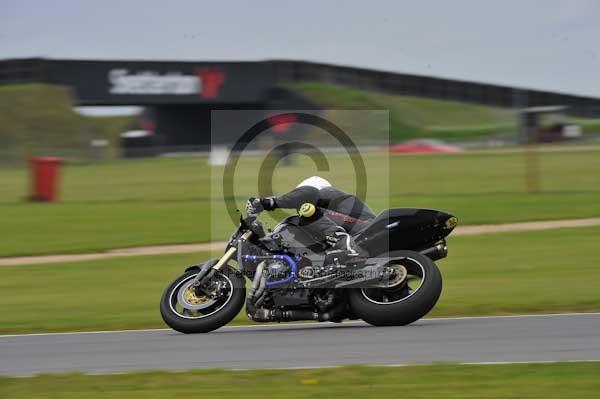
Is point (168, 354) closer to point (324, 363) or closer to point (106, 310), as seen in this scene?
point (324, 363)

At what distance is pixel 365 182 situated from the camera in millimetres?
12352

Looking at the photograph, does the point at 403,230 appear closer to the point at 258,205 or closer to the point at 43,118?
the point at 258,205

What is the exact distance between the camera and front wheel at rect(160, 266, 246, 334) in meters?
9.75

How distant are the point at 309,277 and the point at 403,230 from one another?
3.20ft

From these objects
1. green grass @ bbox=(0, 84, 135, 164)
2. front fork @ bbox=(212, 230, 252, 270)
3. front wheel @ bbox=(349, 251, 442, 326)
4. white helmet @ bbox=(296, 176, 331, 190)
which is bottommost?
front wheel @ bbox=(349, 251, 442, 326)

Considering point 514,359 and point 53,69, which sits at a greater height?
point 53,69

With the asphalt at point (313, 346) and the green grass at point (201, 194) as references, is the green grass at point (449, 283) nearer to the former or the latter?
the asphalt at point (313, 346)

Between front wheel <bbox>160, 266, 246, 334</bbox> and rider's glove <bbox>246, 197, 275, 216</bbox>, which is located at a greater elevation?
rider's glove <bbox>246, 197, 275, 216</bbox>

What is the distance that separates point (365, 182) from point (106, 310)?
11.4 feet

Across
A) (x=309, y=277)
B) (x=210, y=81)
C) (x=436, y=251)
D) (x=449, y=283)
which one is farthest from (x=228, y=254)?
(x=210, y=81)

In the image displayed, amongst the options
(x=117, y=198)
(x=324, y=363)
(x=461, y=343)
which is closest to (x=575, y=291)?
(x=461, y=343)

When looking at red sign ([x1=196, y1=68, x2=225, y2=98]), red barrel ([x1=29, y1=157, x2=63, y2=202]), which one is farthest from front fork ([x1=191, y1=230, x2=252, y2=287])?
red sign ([x1=196, y1=68, x2=225, y2=98])

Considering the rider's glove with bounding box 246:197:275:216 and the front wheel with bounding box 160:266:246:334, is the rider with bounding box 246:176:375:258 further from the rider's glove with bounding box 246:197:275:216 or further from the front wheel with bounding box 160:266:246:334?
the front wheel with bounding box 160:266:246:334

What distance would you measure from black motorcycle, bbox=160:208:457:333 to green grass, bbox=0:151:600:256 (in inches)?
77.9
